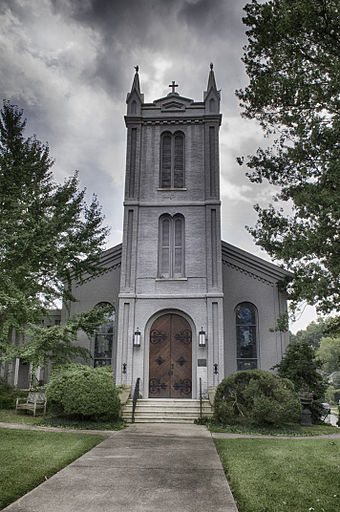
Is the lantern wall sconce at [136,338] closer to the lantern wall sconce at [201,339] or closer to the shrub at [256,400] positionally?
the lantern wall sconce at [201,339]

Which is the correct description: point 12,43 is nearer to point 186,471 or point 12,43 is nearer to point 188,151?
point 188,151

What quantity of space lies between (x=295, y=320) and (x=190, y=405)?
4.70 metres

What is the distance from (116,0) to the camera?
40.7ft

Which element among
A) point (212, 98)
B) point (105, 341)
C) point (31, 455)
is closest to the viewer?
point (31, 455)

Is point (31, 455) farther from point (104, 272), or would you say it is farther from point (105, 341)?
point (104, 272)

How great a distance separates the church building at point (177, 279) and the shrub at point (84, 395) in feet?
A: 10.1

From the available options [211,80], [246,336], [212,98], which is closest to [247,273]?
[246,336]

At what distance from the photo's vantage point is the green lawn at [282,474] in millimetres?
5312

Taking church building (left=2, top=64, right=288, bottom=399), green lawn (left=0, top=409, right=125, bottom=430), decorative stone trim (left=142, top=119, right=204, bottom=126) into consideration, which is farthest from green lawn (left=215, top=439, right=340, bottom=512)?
decorative stone trim (left=142, top=119, right=204, bottom=126)

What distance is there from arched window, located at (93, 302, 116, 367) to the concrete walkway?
8.19m

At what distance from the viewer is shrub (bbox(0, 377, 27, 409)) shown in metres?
15.5

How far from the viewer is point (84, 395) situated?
39.9 ft

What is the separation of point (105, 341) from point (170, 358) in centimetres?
312

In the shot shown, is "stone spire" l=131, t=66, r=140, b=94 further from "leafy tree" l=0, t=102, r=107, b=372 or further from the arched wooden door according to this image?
the arched wooden door
